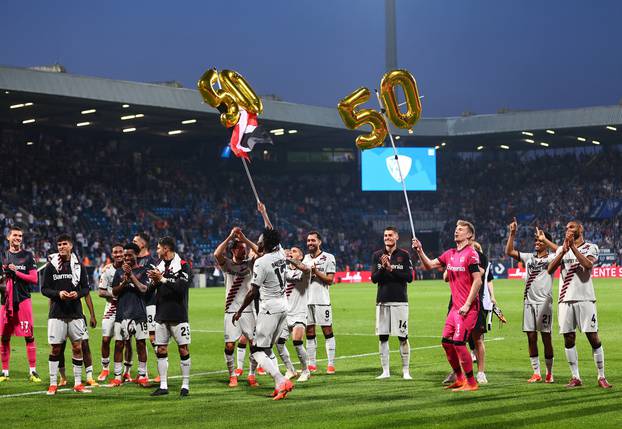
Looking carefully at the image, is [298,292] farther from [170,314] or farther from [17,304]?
[17,304]

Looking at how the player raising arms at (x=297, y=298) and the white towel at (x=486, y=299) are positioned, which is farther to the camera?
the player raising arms at (x=297, y=298)

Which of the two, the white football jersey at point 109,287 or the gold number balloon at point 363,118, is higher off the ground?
the gold number balloon at point 363,118

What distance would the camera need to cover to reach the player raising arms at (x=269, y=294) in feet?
44.2

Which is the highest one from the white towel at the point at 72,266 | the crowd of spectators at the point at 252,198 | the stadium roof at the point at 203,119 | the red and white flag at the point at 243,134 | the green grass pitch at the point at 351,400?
the stadium roof at the point at 203,119

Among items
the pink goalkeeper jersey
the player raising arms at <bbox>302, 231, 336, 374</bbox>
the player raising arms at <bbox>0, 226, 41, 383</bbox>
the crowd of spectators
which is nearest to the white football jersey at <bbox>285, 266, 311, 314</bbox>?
the player raising arms at <bbox>302, 231, 336, 374</bbox>

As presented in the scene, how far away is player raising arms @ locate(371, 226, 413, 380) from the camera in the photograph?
15.6 meters

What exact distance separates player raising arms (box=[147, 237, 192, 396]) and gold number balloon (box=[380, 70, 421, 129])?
4719 millimetres

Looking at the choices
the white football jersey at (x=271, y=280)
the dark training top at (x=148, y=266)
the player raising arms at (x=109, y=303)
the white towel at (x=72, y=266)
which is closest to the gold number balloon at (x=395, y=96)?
the white football jersey at (x=271, y=280)

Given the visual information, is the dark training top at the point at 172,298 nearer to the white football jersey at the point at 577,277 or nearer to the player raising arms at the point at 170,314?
the player raising arms at the point at 170,314

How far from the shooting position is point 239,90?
1650 cm

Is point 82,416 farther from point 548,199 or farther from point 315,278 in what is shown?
point 548,199

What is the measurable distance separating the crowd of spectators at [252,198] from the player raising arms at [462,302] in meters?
40.2

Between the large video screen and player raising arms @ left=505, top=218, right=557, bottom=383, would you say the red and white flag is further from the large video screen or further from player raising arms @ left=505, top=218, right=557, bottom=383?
the large video screen

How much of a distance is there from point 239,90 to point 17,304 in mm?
5039
